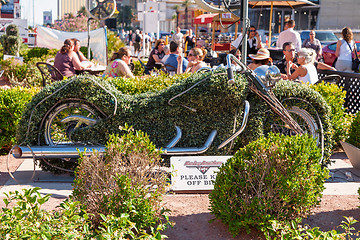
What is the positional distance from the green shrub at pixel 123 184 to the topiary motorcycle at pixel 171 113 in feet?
4.30

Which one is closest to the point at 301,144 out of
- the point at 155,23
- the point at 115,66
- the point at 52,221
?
the point at 52,221

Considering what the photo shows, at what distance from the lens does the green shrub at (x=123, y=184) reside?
3633mm

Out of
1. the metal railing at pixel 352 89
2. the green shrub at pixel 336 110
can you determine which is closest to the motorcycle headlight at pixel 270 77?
the green shrub at pixel 336 110

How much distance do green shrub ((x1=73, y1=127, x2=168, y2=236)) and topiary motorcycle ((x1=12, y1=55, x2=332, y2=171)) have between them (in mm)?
1310

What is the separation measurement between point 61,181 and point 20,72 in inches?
327

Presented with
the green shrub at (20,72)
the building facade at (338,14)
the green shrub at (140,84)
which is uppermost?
the building facade at (338,14)

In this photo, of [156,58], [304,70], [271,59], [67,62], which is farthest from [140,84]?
[156,58]

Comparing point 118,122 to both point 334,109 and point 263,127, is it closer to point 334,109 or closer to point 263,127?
point 263,127

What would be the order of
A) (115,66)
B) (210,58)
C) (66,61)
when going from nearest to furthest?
(115,66) < (66,61) < (210,58)

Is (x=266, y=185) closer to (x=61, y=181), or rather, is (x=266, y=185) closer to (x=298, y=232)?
(x=298, y=232)

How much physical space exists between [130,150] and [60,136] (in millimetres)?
1948

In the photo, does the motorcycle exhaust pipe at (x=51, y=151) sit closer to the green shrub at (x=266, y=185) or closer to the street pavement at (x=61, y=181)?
the street pavement at (x=61, y=181)

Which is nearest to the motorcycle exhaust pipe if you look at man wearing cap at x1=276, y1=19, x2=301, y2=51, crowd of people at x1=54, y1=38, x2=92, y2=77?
crowd of people at x1=54, y1=38, x2=92, y2=77

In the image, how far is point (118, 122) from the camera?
5.33m
